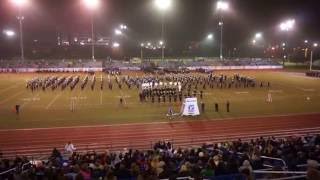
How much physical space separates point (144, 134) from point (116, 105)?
9.75 m

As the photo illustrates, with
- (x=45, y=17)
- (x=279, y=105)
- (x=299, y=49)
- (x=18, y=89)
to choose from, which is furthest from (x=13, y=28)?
(x=279, y=105)

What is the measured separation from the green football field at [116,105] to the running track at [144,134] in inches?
64.6

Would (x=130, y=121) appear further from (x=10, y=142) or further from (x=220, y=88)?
(x=220, y=88)

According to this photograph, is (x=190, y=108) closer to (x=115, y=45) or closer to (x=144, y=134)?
(x=144, y=134)

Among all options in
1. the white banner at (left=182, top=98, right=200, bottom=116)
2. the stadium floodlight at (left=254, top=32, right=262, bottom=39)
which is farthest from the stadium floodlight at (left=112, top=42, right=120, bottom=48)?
the white banner at (left=182, top=98, right=200, bottom=116)

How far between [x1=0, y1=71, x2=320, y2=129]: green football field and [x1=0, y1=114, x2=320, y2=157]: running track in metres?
1.64

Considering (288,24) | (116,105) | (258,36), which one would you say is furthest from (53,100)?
(258,36)

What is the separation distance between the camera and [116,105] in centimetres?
3212

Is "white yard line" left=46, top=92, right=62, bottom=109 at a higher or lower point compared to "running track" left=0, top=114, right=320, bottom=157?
higher

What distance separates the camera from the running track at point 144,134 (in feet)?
67.3

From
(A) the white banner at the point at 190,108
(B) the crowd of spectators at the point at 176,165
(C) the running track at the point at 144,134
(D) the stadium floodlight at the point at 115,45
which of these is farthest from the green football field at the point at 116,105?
(D) the stadium floodlight at the point at 115,45

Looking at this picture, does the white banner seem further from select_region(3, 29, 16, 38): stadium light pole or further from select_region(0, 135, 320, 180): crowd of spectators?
select_region(3, 29, 16, 38): stadium light pole

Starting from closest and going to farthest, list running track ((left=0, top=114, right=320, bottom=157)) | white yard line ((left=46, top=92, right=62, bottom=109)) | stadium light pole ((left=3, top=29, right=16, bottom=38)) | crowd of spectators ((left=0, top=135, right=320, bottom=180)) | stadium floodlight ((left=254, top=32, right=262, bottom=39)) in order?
1. crowd of spectators ((left=0, top=135, right=320, bottom=180))
2. running track ((left=0, top=114, right=320, bottom=157))
3. white yard line ((left=46, top=92, right=62, bottom=109))
4. stadium light pole ((left=3, top=29, right=16, bottom=38))
5. stadium floodlight ((left=254, top=32, right=262, bottom=39))

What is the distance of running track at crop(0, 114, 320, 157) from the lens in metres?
20.5
